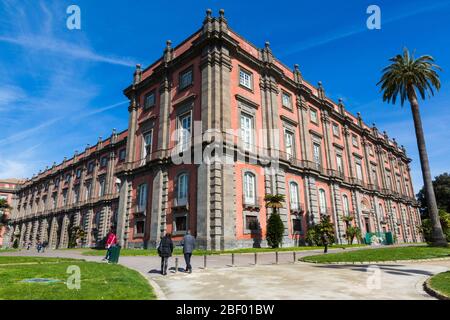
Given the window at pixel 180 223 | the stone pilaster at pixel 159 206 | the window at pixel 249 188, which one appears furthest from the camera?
the stone pilaster at pixel 159 206

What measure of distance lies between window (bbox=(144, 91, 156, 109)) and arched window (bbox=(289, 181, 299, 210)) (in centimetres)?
1612

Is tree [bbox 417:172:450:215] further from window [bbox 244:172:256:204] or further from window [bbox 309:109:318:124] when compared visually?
window [bbox 244:172:256:204]

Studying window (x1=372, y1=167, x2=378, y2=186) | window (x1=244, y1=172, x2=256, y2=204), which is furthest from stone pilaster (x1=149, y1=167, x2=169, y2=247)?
window (x1=372, y1=167, x2=378, y2=186)

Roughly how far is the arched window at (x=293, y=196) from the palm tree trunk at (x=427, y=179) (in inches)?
403

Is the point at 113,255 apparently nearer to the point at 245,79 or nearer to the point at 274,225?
the point at 274,225

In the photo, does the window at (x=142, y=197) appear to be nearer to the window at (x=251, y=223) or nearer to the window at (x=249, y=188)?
the window at (x=249, y=188)

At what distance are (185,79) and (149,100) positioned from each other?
6.11 meters

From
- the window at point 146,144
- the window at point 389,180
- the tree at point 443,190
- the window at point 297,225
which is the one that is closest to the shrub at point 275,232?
the window at point 297,225

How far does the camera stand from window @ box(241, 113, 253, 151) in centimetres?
2454

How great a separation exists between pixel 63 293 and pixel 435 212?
83.5ft

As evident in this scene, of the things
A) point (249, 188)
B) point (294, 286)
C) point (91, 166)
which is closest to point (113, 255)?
point (294, 286)

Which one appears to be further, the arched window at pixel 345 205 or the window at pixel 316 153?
the arched window at pixel 345 205

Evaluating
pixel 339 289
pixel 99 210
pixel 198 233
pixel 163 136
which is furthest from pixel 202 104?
pixel 99 210

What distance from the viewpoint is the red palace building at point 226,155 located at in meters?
22.1
